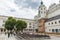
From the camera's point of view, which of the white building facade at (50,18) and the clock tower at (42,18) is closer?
the white building facade at (50,18)

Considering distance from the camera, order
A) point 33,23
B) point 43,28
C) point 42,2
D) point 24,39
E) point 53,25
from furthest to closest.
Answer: point 33,23, point 42,2, point 43,28, point 53,25, point 24,39

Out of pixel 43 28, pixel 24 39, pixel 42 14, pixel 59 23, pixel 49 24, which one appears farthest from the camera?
pixel 42 14

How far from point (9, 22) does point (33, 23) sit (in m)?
27.8

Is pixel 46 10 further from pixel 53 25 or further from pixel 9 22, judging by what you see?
pixel 9 22

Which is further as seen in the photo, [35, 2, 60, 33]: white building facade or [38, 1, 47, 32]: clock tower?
[38, 1, 47, 32]: clock tower

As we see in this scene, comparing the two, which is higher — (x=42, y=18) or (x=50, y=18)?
(x=42, y=18)

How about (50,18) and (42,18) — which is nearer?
(50,18)

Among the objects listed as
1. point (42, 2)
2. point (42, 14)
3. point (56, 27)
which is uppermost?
point (42, 2)

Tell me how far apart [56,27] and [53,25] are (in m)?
1.73

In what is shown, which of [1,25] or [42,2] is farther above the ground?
[42,2]

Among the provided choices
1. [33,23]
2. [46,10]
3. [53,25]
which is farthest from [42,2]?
[53,25]

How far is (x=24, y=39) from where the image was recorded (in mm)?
19656

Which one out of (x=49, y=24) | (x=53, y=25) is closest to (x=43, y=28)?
(x=49, y=24)

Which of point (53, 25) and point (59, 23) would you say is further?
point (53, 25)
